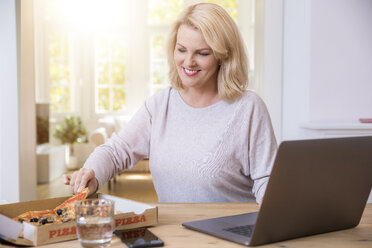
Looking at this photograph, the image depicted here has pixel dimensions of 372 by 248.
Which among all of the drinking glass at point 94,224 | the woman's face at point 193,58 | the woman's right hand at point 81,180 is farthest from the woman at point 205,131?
the drinking glass at point 94,224

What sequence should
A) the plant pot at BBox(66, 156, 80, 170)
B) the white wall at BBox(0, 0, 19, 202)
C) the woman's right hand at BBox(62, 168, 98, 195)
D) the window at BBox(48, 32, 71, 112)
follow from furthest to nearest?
the window at BBox(48, 32, 71, 112), the plant pot at BBox(66, 156, 80, 170), the white wall at BBox(0, 0, 19, 202), the woman's right hand at BBox(62, 168, 98, 195)

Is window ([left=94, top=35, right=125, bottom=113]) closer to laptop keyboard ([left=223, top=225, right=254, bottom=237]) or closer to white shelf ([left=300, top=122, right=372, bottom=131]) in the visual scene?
white shelf ([left=300, top=122, right=372, bottom=131])

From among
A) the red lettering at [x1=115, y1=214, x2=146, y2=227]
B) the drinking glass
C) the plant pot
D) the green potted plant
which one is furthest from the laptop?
the green potted plant

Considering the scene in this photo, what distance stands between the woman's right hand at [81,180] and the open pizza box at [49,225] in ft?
0.52

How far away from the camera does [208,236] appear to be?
42.8 inches

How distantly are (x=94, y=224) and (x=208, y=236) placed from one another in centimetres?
29

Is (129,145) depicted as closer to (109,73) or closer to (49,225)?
(49,225)

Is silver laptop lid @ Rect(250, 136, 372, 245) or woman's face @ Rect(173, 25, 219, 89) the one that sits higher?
woman's face @ Rect(173, 25, 219, 89)

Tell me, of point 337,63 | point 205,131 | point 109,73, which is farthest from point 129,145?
point 109,73

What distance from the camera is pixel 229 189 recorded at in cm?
182

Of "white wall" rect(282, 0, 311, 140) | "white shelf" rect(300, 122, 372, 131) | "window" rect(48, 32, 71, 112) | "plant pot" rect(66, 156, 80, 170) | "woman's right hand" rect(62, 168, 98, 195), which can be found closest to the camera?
"woman's right hand" rect(62, 168, 98, 195)

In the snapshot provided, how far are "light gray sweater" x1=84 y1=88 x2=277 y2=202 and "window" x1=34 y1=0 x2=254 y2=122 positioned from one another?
6.67 meters

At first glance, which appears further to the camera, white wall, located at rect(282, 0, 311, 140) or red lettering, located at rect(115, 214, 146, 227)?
white wall, located at rect(282, 0, 311, 140)

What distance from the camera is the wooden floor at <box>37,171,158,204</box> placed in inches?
214
